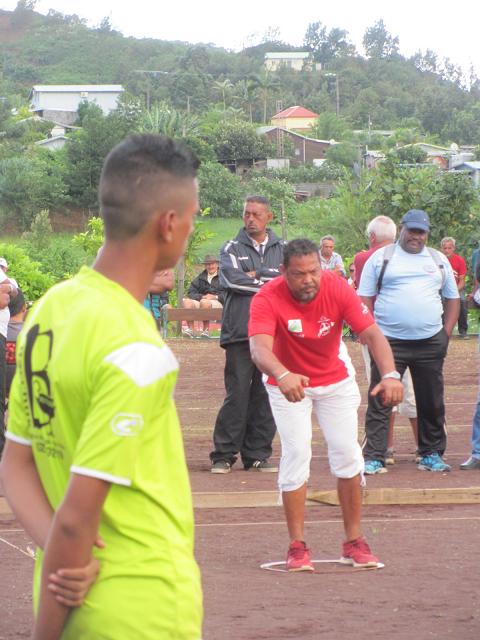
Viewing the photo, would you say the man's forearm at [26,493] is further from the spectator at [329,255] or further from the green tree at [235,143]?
the green tree at [235,143]

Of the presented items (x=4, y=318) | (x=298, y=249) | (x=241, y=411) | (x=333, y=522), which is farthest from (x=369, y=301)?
(x=298, y=249)

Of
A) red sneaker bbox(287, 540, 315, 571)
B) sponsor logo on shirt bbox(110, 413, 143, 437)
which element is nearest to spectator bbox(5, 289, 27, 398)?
red sneaker bbox(287, 540, 315, 571)

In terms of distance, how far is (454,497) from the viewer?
9.13 metres

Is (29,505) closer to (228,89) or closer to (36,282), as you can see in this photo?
(36,282)

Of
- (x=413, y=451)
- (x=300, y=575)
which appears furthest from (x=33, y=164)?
(x=300, y=575)

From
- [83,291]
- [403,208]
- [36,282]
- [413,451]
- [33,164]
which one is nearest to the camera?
[83,291]

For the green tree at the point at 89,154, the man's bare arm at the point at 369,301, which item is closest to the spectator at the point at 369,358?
the man's bare arm at the point at 369,301

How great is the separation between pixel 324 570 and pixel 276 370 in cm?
133

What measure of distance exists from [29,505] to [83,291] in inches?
20.2

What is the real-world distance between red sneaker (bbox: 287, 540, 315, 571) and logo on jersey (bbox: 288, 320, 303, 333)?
1207 mm

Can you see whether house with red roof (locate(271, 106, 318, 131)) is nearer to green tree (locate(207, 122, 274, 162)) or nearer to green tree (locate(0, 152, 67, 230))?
green tree (locate(207, 122, 274, 162))

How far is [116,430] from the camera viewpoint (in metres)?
2.52

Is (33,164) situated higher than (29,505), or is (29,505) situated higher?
(29,505)

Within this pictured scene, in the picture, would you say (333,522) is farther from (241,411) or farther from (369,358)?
(369,358)
